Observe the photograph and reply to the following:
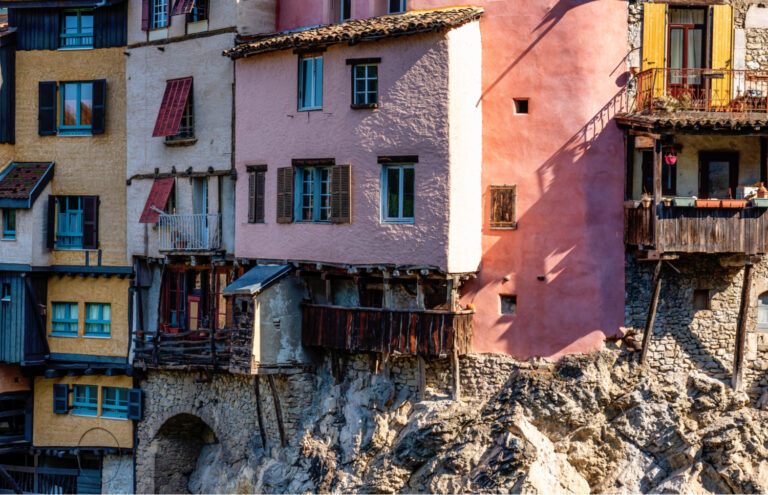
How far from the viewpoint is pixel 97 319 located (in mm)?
44344

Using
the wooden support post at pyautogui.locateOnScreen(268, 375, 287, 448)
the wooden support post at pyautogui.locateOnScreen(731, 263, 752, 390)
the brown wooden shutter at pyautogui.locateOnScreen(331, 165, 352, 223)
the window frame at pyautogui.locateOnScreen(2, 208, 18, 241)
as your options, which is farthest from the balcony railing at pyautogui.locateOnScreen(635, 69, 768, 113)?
the window frame at pyautogui.locateOnScreen(2, 208, 18, 241)

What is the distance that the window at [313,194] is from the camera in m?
37.5

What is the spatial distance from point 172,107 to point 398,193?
32.0 ft

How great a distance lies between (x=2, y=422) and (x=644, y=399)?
2296 centimetres

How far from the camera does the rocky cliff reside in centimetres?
3406

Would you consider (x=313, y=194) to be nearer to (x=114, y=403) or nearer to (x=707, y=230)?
(x=707, y=230)

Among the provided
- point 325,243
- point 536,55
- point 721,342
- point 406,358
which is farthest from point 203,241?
point 721,342

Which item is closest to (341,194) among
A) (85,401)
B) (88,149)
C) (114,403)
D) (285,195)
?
(285,195)

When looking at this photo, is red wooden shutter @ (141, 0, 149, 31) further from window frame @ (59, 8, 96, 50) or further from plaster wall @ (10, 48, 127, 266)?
window frame @ (59, 8, 96, 50)

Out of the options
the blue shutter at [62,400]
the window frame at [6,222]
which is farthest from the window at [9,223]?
the blue shutter at [62,400]

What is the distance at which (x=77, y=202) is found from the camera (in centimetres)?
4444

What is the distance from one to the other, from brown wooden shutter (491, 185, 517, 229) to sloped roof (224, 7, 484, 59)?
470 cm

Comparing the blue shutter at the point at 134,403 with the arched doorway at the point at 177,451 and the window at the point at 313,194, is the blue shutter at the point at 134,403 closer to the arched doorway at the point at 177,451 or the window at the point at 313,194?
the arched doorway at the point at 177,451

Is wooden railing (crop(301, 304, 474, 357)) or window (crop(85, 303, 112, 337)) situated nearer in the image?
wooden railing (crop(301, 304, 474, 357))
